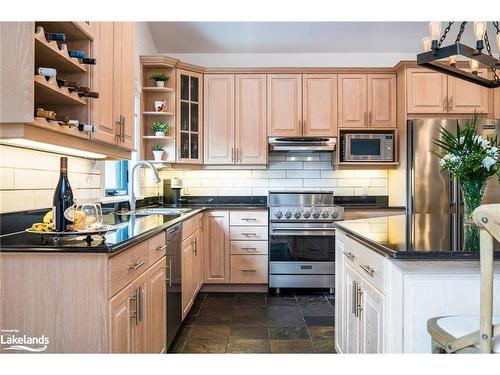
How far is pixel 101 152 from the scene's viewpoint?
244 cm

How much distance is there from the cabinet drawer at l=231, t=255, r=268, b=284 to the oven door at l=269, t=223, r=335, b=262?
0.45ft

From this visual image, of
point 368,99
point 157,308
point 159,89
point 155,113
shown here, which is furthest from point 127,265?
point 368,99

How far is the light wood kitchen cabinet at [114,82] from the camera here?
7.49 ft

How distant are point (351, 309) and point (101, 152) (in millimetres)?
1689

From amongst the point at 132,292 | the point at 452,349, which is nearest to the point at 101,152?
the point at 132,292

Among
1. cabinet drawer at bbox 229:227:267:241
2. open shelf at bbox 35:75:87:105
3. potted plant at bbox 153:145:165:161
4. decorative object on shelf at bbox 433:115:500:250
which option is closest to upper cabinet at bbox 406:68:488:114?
cabinet drawer at bbox 229:227:267:241

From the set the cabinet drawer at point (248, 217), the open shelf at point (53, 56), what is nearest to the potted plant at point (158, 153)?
the cabinet drawer at point (248, 217)

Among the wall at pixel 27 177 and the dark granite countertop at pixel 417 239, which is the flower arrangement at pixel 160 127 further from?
the dark granite countertop at pixel 417 239

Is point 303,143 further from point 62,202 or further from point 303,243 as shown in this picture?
point 62,202

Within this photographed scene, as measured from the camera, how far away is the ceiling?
442 cm

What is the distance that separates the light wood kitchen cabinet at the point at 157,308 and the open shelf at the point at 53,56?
112 centimetres

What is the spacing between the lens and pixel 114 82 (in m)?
2.53

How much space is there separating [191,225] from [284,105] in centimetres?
186

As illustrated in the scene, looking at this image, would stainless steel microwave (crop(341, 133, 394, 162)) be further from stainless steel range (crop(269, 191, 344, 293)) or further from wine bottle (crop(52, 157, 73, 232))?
wine bottle (crop(52, 157, 73, 232))
